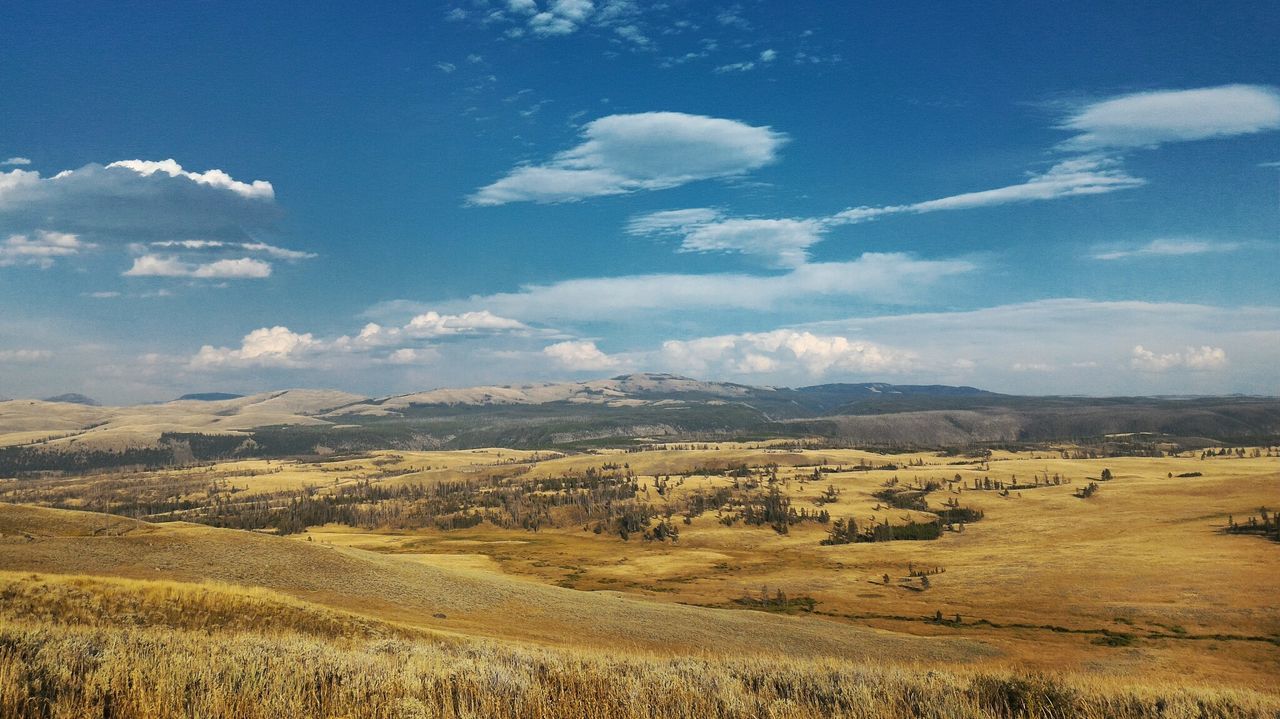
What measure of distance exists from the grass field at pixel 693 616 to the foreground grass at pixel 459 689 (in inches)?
3.9

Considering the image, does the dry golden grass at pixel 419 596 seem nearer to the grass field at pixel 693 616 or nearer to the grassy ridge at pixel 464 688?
the grass field at pixel 693 616

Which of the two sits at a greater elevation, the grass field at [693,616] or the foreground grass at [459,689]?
the foreground grass at [459,689]

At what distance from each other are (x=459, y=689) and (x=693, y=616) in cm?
4113

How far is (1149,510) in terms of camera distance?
124m

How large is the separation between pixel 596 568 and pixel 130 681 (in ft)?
319

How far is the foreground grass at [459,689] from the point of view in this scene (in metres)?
11.1

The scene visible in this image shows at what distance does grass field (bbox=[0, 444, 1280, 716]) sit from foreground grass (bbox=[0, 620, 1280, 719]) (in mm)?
98

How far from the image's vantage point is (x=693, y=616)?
168 feet

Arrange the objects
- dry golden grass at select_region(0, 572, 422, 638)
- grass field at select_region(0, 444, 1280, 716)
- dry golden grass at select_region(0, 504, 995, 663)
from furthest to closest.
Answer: dry golden grass at select_region(0, 504, 995, 663) < dry golden grass at select_region(0, 572, 422, 638) < grass field at select_region(0, 444, 1280, 716)

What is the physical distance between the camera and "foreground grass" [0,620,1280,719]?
1113 centimetres

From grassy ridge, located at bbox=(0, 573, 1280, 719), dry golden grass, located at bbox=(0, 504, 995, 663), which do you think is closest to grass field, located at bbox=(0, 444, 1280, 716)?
grassy ridge, located at bbox=(0, 573, 1280, 719)

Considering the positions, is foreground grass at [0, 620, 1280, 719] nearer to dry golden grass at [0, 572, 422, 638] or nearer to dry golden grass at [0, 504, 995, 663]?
dry golden grass at [0, 572, 422, 638]

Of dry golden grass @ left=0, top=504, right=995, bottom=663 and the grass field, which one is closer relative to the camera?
the grass field

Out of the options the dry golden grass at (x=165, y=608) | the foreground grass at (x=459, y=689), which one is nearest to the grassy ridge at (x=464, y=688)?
the foreground grass at (x=459, y=689)
